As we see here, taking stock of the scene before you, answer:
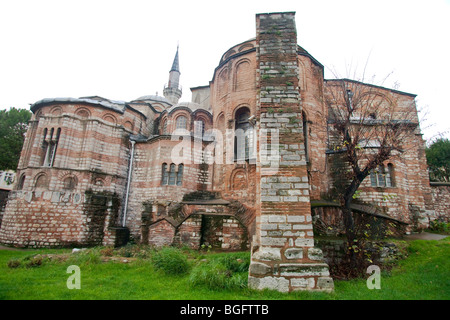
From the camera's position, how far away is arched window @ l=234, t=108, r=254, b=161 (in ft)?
46.1

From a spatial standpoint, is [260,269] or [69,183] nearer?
[260,269]

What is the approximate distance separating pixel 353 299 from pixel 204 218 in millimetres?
8136

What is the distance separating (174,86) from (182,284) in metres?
30.0

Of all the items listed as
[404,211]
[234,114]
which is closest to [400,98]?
[404,211]

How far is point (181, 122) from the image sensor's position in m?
17.1

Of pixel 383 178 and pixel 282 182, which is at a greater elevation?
pixel 383 178

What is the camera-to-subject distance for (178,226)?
11.6m

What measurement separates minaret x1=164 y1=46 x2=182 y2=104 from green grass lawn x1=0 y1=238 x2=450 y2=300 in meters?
26.7

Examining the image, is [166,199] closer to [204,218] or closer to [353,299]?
[204,218]

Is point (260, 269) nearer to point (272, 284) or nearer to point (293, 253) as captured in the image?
point (272, 284)

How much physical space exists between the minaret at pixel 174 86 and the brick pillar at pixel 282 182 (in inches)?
1037

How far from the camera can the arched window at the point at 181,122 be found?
55.7 feet

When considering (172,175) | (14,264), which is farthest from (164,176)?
(14,264)

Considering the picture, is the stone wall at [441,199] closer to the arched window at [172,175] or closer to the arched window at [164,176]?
the arched window at [172,175]
